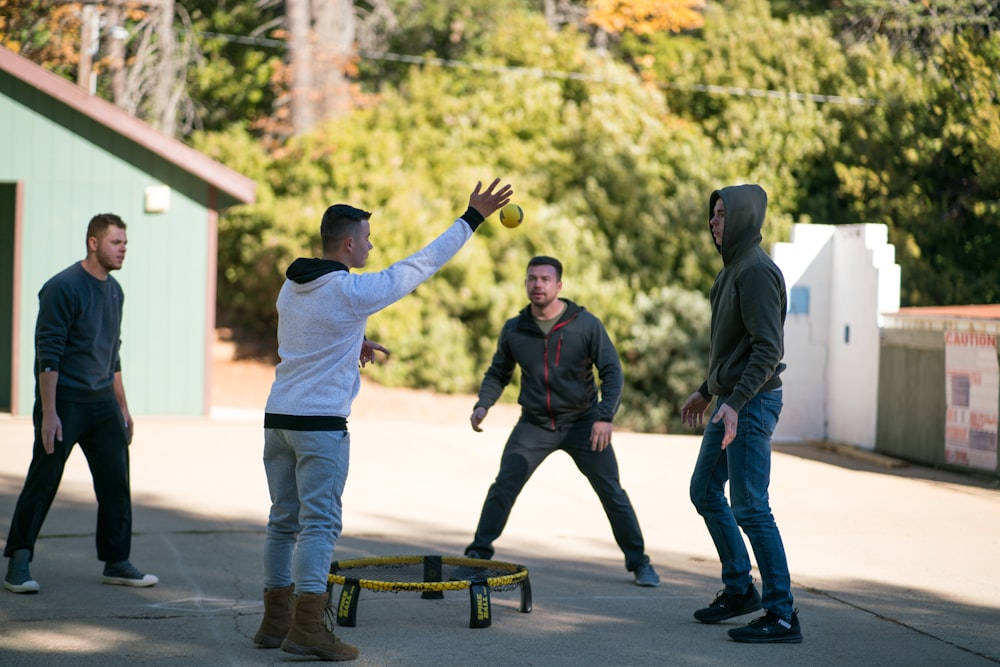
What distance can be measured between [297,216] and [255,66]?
8019 millimetres

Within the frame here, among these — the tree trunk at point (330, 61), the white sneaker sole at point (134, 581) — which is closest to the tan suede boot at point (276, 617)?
the white sneaker sole at point (134, 581)

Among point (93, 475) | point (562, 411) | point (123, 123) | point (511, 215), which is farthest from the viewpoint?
point (123, 123)

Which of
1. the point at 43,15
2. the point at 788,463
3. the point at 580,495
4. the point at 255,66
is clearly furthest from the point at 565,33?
the point at 580,495

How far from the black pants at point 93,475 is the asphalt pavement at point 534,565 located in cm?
30

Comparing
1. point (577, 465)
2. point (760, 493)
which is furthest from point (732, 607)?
point (577, 465)

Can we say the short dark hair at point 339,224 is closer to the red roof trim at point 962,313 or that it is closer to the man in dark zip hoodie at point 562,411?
the man in dark zip hoodie at point 562,411

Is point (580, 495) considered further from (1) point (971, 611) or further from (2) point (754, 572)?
(1) point (971, 611)

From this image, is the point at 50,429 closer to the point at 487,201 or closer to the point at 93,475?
the point at 93,475

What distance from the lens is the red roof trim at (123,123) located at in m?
15.0

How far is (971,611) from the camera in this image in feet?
21.4

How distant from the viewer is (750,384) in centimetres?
557

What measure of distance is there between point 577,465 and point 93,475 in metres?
2.62

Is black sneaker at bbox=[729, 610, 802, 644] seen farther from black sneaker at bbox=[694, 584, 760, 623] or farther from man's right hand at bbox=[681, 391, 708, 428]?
man's right hand at bbox=[681, 391, 708, 428]

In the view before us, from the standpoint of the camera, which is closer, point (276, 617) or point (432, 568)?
point (276, 617)
